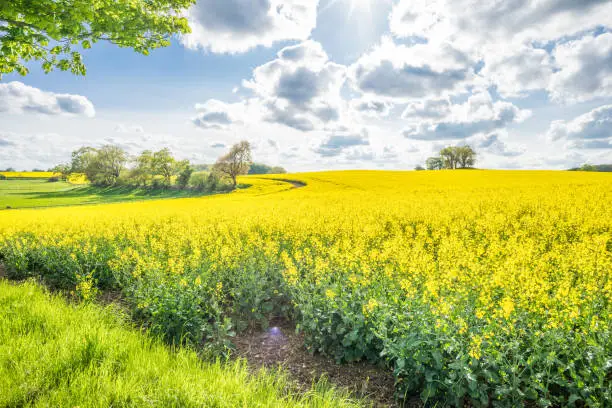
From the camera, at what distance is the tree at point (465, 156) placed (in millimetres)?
94062

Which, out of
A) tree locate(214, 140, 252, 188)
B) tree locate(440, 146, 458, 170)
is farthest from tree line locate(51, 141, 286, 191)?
tree locate(440, 146, 458, 170)

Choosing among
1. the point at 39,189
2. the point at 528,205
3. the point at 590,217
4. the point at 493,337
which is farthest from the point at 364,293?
the point at 39,189

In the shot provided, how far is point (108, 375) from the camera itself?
3555mm

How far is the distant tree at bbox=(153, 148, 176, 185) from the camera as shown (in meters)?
74.1

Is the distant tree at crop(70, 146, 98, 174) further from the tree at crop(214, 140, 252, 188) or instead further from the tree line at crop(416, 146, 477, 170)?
the tree line at crop(416, 146, 477, 170)

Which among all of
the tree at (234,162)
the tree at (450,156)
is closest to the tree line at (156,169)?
the tree at (234,162)

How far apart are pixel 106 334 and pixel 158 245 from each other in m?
4.48

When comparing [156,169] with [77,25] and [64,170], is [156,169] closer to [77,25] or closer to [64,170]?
[64,170]

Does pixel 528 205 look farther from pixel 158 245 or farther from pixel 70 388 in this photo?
pixel 70 388

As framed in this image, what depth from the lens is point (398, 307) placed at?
177 inches

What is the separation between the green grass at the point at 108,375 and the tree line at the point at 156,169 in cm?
5620

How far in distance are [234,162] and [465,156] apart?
70344 mm

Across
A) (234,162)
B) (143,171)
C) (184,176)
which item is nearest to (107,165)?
(143,171)

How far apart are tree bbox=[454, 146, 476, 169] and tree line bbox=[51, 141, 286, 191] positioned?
64619mm
